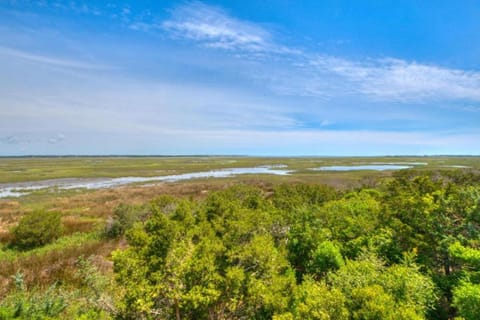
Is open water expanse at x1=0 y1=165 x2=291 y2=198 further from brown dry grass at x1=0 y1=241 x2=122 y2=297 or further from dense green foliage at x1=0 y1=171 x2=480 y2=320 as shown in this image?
dense green foliage at x1=0 y1=171 x2=480 y2=320

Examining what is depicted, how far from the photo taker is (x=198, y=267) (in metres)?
8.80

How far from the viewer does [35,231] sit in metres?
23.0

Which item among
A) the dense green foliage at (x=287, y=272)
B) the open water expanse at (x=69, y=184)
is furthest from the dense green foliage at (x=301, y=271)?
the open water expanse at (x=69, y=184)

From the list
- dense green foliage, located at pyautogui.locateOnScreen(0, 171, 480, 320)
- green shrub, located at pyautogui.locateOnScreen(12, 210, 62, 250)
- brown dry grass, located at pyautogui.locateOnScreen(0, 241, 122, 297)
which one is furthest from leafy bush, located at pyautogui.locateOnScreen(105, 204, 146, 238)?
dense green foliage, located at pyautogui.locateOnScreen(0, 171, 480, 320)

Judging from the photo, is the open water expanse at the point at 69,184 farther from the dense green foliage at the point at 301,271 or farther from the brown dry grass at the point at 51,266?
the dense green foliage at the point at 301,271

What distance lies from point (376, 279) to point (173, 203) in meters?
22.7

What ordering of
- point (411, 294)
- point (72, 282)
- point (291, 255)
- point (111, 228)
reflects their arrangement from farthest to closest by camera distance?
point (111, 228) → point (72, 282) → point (291, 255) → point (411, 294)

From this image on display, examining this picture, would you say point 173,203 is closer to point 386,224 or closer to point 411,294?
point 386,224

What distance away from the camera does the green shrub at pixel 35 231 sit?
23.0 metres

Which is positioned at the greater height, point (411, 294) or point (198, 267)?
point (198, 267)

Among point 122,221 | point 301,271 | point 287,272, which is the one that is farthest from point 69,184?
point 287,272

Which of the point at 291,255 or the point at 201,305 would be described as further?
the point at 291,255

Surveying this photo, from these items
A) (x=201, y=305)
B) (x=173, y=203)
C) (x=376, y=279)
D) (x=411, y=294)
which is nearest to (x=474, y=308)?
(x=411, y=294)

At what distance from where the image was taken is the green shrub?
23.0 metres
